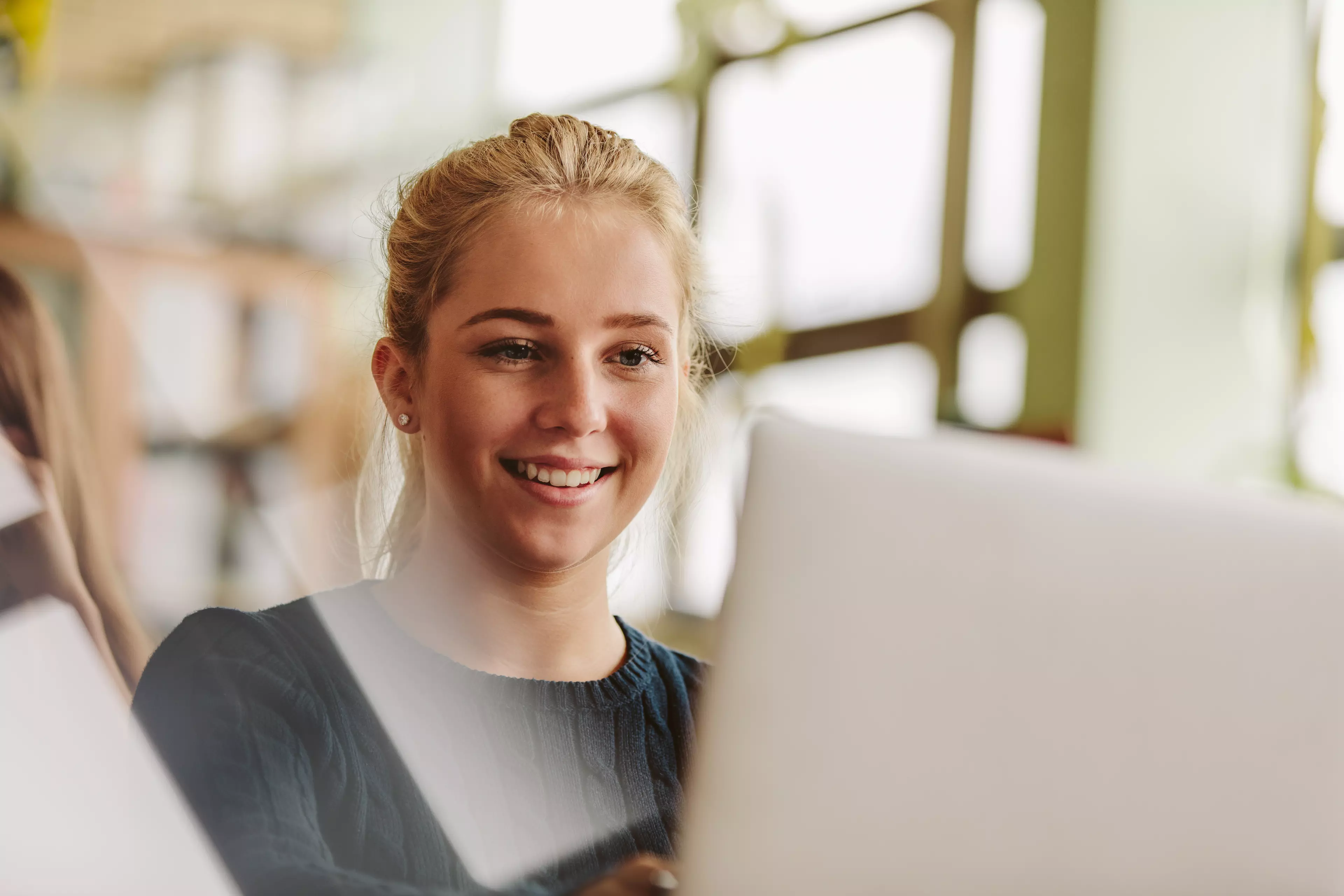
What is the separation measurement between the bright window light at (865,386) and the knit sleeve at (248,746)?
2.11 m

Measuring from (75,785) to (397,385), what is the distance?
44 centimetres

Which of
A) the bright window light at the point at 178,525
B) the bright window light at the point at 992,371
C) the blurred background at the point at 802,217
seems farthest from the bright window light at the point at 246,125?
the bright window light at the point at 992,371

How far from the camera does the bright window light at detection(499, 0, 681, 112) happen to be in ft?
10.3

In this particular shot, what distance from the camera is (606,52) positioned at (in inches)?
127

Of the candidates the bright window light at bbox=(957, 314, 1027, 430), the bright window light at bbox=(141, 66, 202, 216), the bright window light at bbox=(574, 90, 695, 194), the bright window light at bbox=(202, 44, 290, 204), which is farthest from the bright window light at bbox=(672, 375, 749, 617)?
the bright window light at bbox=(141, 66, 202, 216)

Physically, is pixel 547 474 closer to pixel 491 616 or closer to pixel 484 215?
pixel 491 616

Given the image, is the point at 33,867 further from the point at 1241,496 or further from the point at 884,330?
the point at 884,330

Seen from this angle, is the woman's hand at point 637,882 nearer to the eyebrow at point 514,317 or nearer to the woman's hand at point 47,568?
the eyebrow at point 514,317

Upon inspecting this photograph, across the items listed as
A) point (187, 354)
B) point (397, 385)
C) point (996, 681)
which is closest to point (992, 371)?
point (187, 354)

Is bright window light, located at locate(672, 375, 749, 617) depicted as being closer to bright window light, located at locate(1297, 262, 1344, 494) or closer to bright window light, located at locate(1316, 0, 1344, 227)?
bright window light, located at locate(1297, 262, 1344, 494)

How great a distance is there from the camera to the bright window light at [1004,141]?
2.96 m

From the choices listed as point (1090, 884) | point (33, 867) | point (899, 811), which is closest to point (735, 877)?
point (899, 811)

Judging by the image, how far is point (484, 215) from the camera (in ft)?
3.62

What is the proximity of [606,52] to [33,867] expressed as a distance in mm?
2593
